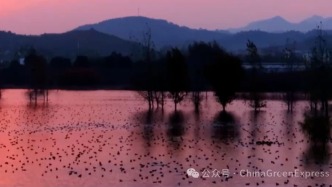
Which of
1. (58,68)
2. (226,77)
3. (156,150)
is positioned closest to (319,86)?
(226,77)

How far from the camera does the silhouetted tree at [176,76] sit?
5394 centimetres

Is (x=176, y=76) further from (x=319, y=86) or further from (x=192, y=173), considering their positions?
(x=192, y=173)

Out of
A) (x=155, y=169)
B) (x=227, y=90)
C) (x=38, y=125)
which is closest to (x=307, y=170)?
(x=155, y=169)

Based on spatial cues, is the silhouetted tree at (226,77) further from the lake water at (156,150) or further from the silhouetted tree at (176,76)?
the lake water at (156,150)

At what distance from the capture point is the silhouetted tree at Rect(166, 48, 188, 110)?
53.9m

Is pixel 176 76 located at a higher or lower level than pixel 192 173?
higher

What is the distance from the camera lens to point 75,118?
43.2 metres

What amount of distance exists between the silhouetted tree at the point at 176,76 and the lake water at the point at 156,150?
800cm

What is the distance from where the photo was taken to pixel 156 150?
27.0m

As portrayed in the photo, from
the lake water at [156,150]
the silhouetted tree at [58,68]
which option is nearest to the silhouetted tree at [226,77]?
the lake water at [156,150]

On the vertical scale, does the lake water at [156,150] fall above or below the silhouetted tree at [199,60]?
below

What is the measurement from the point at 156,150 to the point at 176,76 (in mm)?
27277

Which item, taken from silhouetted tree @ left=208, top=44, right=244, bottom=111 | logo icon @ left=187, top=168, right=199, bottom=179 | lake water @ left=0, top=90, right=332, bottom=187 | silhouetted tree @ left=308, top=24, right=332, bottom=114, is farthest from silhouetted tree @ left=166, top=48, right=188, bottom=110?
logo icon @ left=187, top=168, right=199, bottom=179

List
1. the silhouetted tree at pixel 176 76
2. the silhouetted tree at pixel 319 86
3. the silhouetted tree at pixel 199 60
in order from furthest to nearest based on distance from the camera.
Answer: the silhouetted tree at pixel 199 60 → the silhouetted tree at pixel 176 76 → the silhouetted tree at pixel 319 86
